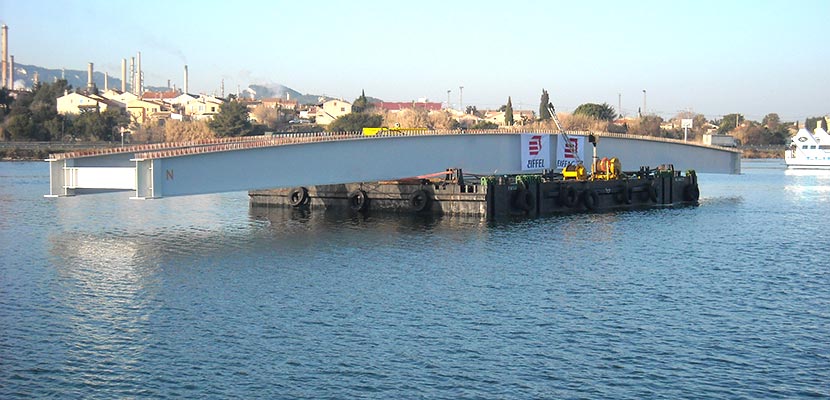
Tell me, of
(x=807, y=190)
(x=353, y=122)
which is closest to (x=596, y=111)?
(x=353, y=122)

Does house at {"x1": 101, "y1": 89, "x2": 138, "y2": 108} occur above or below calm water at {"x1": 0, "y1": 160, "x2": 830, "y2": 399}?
above

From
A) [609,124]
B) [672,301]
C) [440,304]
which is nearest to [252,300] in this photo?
[440,304]

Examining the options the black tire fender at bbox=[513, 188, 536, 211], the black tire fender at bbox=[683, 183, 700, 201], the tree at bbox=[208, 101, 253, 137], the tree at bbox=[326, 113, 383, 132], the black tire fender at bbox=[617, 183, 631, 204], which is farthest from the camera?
the tree at bbox=[326, 113, 383, 132]

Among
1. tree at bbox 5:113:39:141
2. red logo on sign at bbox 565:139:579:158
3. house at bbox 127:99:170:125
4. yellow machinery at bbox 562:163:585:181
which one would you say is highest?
house at bbox 127:99:170:125

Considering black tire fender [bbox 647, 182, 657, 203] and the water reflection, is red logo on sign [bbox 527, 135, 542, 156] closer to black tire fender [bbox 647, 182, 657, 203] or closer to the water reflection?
black tire fender [bbox 647, 182, 657, 203]

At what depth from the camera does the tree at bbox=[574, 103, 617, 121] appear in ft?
516

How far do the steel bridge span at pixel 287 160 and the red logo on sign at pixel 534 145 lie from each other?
93mm

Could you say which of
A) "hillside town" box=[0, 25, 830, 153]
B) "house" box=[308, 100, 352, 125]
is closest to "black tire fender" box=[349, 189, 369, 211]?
"hillside town" box=[0, 25, 830, 153]

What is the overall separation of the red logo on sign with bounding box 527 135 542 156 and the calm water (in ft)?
42.1

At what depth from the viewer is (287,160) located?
1630 inches

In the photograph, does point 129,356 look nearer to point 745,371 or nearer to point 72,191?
point 745,371

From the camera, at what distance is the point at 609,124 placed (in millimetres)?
154125

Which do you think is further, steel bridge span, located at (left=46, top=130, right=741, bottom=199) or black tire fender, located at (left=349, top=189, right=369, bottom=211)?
black tire fender, located at (left=349, top=189, right=369, bottom=211)

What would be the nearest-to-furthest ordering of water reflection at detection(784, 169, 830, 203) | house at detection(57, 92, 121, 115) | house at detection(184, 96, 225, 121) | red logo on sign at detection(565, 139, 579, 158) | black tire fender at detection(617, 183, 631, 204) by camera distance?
black tire fender at detection(617, 183, 631, 204)
red logo on sign at detection(565, 139, 579, 158)
water reflection at detection(784, 169, 830, 203)
house at detection(57, 92, 121, 115)
house at detection(184, 96, 225, 121)
